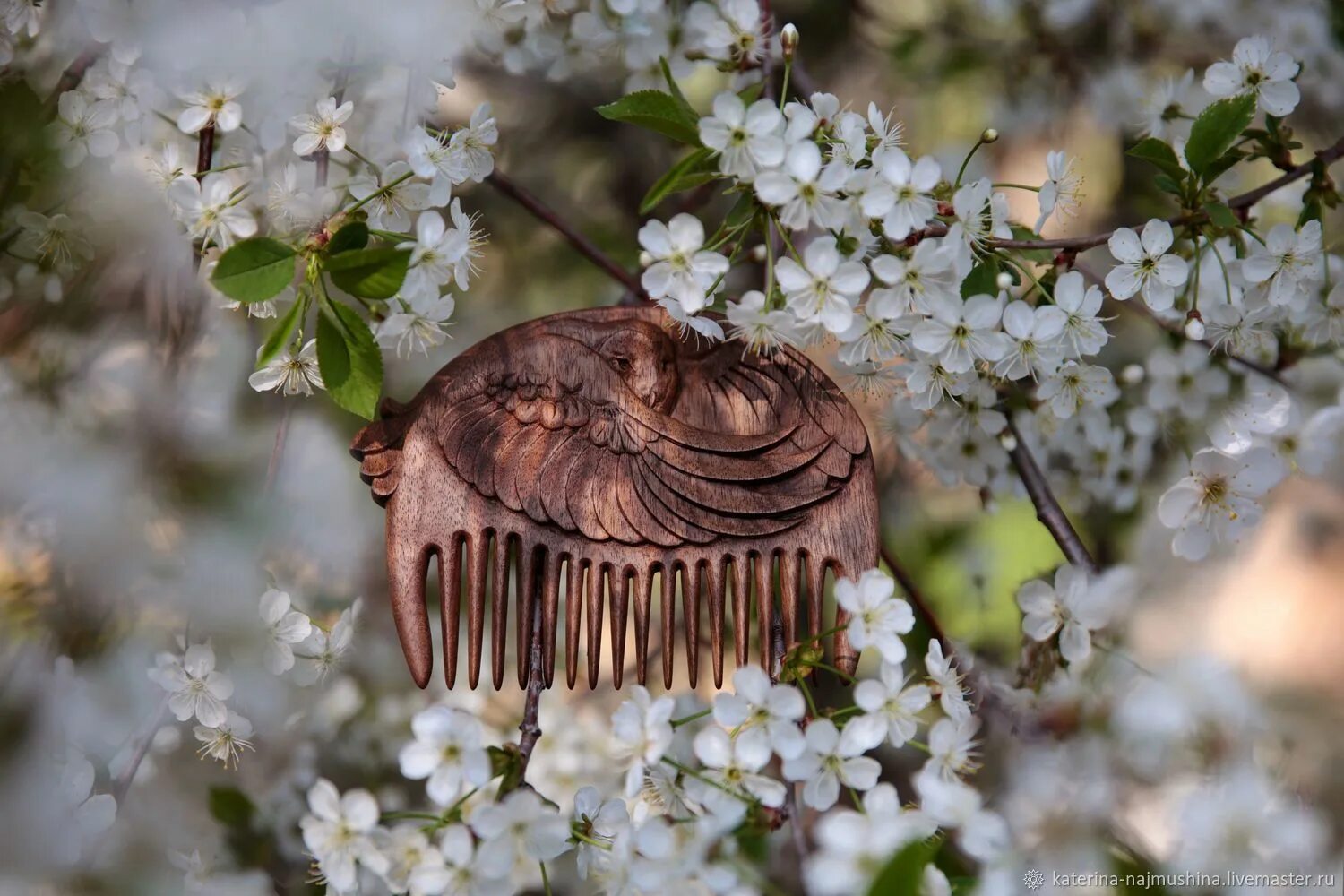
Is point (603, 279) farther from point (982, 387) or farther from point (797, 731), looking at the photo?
point (797, 731)

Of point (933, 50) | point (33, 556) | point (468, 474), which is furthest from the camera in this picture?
point (933, 50)

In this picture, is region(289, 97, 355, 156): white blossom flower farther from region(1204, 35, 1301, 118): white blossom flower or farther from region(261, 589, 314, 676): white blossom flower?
region(1204, 35, 1301, 118): white blossom flower

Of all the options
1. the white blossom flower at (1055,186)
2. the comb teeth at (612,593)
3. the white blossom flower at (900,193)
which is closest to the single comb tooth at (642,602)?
the comb teeth at (612,593)

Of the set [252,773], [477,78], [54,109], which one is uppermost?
[54,109]

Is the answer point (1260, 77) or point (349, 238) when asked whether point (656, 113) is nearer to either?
point (349, 238)

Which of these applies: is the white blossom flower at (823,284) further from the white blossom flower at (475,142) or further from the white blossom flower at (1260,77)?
the white blossom flower at (1260,77)

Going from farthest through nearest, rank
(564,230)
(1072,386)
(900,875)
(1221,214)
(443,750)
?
(564,230), (1072,386), (1221,214), (443,750), (900,875)

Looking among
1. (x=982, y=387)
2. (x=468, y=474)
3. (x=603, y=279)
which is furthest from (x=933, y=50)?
(x=468, y=474)

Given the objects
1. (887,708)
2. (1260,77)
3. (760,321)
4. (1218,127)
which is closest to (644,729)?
(887,708)
